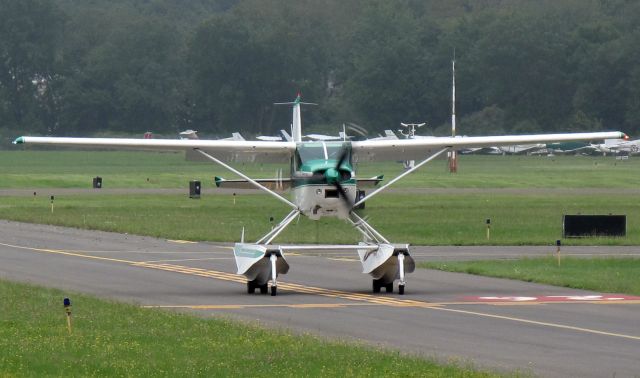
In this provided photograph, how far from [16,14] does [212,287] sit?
81799 mm

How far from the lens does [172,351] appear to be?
50.3ft

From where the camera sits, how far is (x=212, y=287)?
23750 mm

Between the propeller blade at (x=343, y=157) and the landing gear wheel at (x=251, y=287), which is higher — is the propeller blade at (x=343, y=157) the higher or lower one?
the higher one

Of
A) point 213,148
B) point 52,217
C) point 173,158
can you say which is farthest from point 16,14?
point 213,148

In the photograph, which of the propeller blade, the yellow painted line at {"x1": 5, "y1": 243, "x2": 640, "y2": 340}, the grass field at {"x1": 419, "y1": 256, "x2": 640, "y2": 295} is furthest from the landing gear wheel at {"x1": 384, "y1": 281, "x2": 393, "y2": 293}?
the grass field at {"x1": 419, "y1": 256, "x2": 640, "y2": 295}

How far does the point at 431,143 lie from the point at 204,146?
4199mm

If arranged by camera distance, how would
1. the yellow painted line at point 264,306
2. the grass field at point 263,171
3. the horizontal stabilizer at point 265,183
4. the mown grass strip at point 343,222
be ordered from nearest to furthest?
the yellow painted line at point 264,306 → the horizontal stabilizer at point 265,183 → the mown grass strip at point 343,222 → the grass field at point 263,171

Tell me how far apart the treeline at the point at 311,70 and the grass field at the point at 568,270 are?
57470 mm

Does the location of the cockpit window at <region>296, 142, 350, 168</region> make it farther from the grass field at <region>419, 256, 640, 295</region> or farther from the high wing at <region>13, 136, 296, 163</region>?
the grass field at <region>419, 256, 640, 295</region>

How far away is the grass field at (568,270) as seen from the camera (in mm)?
24094

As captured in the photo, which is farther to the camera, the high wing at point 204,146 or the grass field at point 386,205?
the grass field at point 386,205

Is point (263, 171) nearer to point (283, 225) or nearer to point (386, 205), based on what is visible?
point (386, 205)

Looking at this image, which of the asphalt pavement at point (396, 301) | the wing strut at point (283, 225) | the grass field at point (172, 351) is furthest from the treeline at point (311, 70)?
the grass field at point (172, 351)

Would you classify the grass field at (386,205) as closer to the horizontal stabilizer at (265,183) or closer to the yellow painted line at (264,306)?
the horizontal stabilizer at (265,183)
